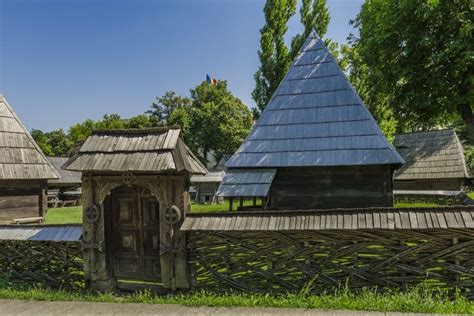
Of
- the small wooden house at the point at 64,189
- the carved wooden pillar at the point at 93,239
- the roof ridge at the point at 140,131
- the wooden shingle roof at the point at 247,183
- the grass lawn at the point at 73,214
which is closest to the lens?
the carved wooden pillar at the point at 93,239

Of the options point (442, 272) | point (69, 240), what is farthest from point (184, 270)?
point (442, 272)

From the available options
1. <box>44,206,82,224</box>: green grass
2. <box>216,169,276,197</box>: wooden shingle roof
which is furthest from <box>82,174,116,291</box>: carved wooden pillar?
<box>44,206,82,224</box>: green grass

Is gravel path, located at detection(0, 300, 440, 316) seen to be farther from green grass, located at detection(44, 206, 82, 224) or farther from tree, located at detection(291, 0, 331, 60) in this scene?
tree, located at detection(291, 0, 331, 60)

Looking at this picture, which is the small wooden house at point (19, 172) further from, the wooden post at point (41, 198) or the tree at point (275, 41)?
the tree at point (275, 41)

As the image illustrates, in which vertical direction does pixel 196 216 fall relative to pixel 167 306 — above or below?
above

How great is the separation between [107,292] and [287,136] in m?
6.01

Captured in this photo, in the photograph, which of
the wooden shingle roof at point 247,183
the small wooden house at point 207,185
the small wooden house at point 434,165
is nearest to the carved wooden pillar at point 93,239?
the wooden shingle roof at point 247,183

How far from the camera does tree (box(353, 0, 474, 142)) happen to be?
40.5 ft

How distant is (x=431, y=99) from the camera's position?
551 inches

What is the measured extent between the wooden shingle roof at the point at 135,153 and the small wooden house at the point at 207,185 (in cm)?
1933

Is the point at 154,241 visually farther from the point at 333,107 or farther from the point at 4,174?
the point at 333,107

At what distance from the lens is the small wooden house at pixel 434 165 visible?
2034cm

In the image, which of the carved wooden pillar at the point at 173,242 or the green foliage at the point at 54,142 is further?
the green foliage at the point at 54,142

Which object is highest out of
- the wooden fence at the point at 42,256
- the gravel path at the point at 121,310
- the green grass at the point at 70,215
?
the wooden fence at the point at 42,256
